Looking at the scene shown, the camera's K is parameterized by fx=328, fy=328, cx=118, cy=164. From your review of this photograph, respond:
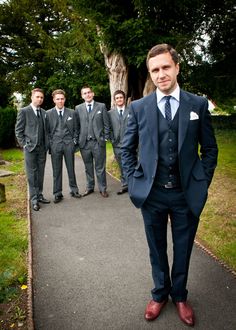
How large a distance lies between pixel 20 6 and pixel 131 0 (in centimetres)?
1806

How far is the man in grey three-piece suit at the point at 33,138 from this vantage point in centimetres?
694

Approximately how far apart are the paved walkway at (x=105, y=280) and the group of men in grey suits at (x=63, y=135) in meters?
1.26

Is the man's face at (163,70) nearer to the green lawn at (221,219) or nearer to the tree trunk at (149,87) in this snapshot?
the green lawn at (221,219)

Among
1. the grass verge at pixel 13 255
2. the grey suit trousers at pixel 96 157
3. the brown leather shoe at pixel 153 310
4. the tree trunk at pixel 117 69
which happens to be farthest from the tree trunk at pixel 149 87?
the brown leather shoe at pixel 153 310

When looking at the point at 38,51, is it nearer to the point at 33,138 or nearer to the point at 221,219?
the point at 33,138

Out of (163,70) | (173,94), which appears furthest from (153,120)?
(163,70)

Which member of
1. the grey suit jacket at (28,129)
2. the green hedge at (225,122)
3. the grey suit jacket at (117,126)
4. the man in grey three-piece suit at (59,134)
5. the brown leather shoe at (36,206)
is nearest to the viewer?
the grey suit jacket at (28,129)

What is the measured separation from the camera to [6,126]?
18.0m

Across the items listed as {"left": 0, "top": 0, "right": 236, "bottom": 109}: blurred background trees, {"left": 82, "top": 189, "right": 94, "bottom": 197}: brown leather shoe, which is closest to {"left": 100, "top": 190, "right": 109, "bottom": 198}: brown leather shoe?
{"left": 82, "top": 189, "right": 94, "bottom": 197}: brown leather shoe

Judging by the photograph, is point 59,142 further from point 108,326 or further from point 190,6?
point 190,6

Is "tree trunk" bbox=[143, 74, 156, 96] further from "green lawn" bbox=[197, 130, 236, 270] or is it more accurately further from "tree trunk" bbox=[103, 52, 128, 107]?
"green lawn" bbox=[197, 130, 236, 270]

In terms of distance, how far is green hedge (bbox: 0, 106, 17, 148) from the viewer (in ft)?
58.7

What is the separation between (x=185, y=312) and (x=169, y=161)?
1.58 m

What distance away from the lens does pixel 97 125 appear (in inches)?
302
